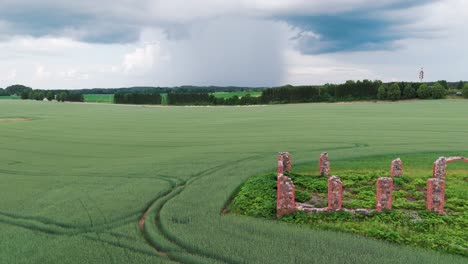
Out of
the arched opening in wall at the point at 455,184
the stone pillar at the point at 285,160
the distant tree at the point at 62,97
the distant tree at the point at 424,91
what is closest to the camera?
the arched opening in wall at the point at 455,184

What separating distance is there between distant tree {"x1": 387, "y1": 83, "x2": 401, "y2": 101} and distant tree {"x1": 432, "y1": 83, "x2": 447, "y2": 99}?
30.8 feet

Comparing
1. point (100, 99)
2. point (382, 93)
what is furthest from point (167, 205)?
point (100, 99)

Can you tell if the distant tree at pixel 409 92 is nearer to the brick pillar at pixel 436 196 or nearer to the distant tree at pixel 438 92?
the distant tree at pixel 438 92

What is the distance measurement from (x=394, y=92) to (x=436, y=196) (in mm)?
103009

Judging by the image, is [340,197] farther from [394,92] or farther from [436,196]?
[394,92]

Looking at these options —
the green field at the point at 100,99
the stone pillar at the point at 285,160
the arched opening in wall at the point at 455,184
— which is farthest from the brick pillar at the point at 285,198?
the green field at the point at 100,99

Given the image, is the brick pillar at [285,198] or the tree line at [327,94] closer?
the brick pillar at [285,198]

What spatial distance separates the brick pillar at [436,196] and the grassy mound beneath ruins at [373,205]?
1.13 ft

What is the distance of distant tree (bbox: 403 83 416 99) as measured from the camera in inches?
4333

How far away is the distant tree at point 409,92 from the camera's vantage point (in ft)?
361

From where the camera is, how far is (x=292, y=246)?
11102 mm

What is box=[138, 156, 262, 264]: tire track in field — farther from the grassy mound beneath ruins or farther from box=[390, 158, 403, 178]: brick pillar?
box=[390, 158, 403, 178]: brick pillar

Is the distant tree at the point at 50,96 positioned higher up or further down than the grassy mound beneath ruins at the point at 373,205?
higher up

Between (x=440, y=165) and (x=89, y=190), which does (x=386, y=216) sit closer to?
(x=440, y=165)
